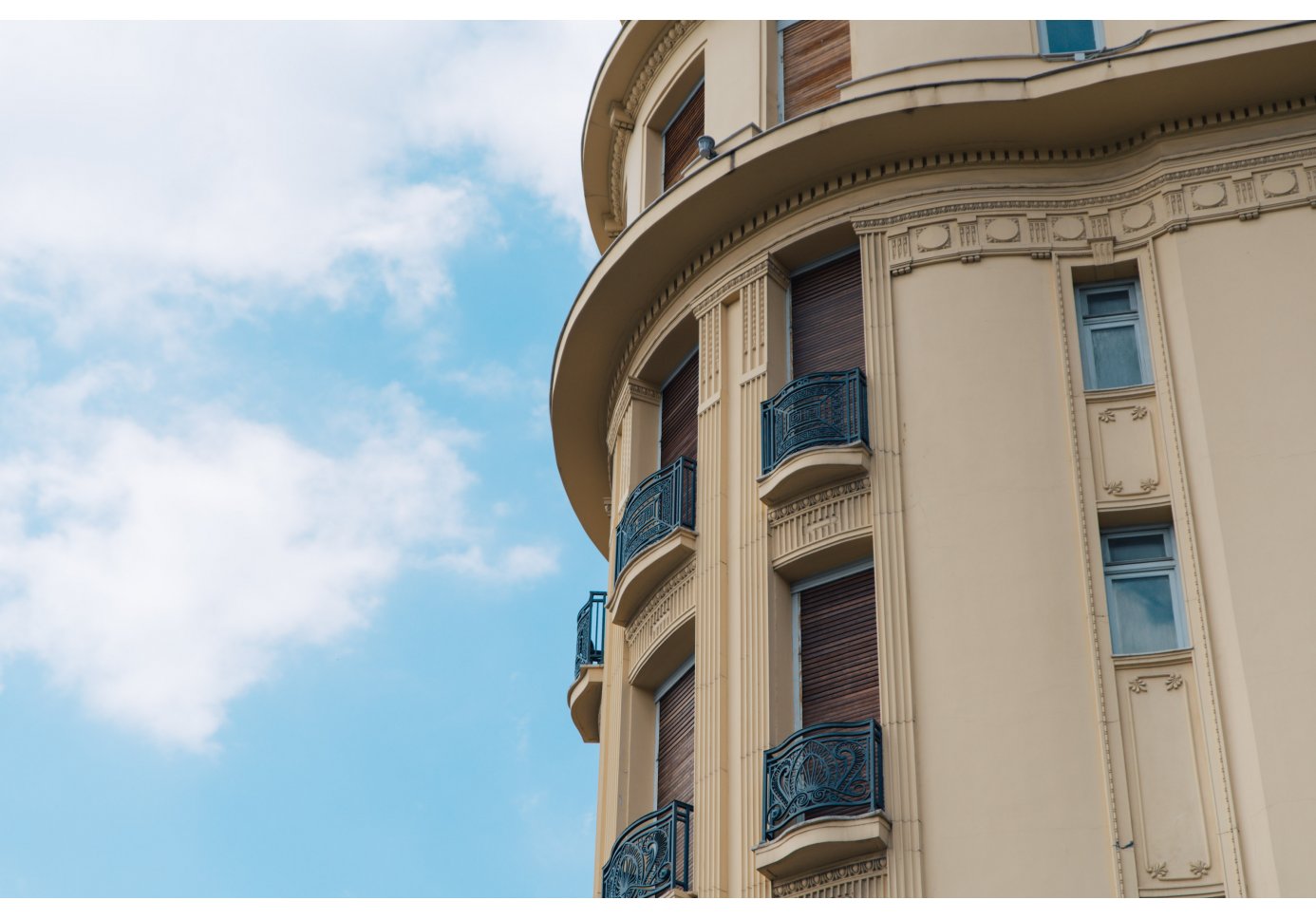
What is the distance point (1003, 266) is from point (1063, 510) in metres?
2.97

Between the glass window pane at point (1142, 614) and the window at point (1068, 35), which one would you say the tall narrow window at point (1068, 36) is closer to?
the window at point (1068, 35)

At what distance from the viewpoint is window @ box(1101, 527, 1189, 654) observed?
1652 cm

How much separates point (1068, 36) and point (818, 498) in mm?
6162

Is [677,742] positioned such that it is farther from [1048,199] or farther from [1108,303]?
[1048,199]

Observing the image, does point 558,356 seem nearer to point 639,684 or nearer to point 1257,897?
point 639,684

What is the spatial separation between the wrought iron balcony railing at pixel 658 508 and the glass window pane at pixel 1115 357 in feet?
14.5

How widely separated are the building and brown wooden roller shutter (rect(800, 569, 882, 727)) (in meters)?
0.04

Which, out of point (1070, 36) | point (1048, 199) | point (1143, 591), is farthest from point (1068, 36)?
point (1143, 591)

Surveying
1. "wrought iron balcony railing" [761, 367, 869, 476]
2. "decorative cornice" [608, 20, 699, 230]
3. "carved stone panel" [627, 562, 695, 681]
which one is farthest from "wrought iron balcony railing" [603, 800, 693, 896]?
"decorative cornice" [608, 20, 699, 230]

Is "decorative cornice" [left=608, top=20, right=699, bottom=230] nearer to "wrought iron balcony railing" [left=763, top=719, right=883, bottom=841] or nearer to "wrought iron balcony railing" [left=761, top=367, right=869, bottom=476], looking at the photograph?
"wrought iron balcony railing" [left=761, top=367, right=869, bottom=476]

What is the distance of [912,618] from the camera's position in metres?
16.9

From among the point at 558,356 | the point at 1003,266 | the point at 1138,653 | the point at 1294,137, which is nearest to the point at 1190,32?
the point at 1294,137

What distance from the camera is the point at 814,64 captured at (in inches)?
864

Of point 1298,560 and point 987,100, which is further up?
point 987,100
